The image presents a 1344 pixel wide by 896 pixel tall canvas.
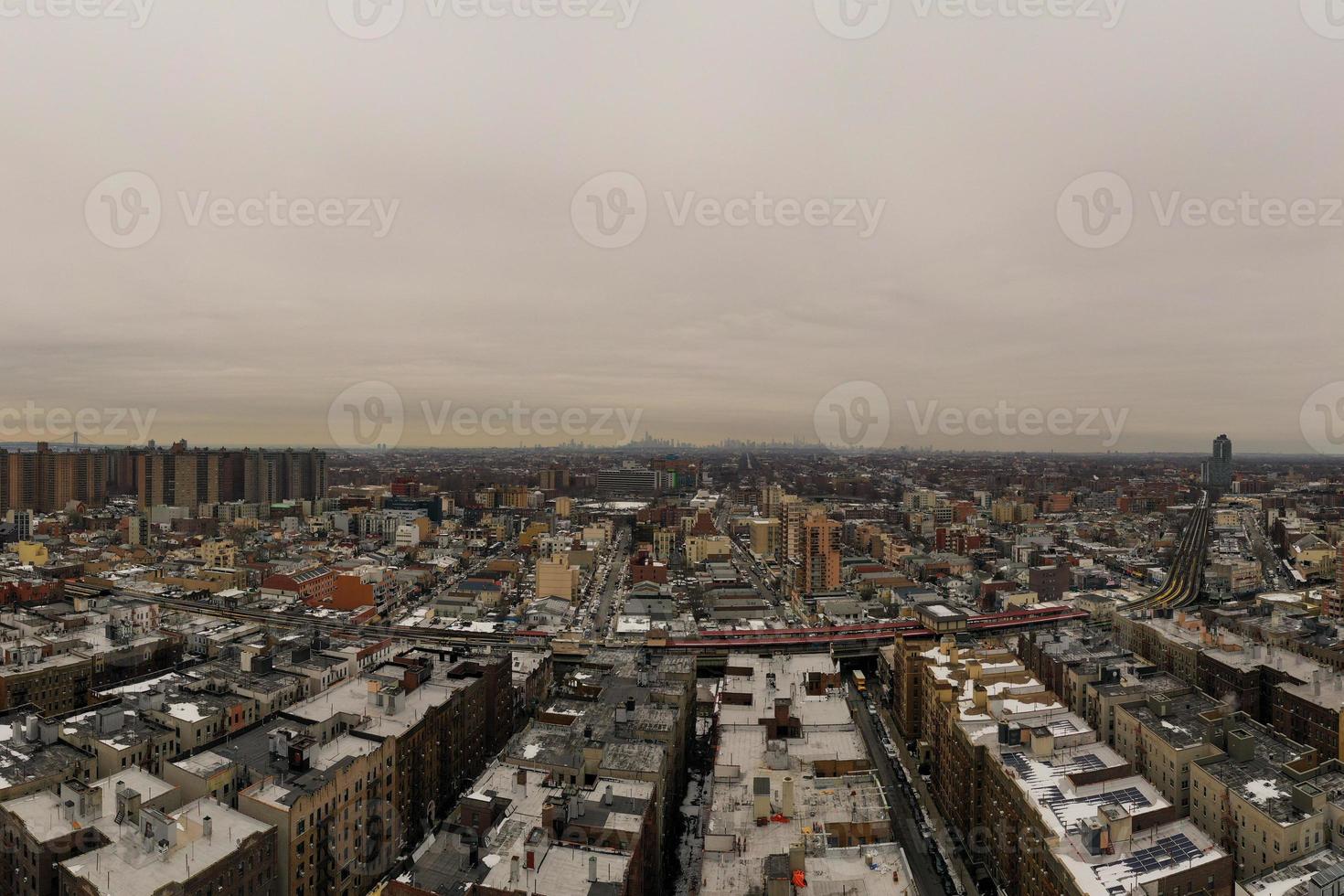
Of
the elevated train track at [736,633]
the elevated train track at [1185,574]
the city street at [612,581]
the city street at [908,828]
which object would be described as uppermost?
the elevated train track at [1185,574]

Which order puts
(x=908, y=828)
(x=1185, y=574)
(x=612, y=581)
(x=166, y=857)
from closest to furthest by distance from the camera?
(x=166, y=857) < (x=908, y=828) < (x=1185, y=574) < (x=612, y=581)

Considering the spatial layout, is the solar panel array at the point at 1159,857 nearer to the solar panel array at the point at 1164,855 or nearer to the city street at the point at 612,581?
the solar panel array at the point at 1164,855

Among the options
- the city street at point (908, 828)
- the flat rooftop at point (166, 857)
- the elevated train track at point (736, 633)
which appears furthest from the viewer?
Answer: the elevated train track at point (736, 633)

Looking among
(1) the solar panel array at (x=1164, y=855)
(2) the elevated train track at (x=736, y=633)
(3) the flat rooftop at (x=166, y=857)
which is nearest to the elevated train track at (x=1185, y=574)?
(2) the elevated train track at (x=736, y=633)

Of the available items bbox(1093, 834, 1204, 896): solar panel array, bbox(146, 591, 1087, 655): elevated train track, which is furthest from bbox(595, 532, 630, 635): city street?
bbox(1093, 834, 1204, 896): solar panel array

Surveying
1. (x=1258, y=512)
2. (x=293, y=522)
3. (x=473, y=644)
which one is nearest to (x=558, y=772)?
(x=473, y=644)

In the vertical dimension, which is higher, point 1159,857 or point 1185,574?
point 1159,857

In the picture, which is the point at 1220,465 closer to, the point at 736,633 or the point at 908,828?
the point at 736,633

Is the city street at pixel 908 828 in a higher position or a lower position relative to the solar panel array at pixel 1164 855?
lower

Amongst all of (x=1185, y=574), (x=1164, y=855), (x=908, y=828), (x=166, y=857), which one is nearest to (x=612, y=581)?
(x=908, y=828)
